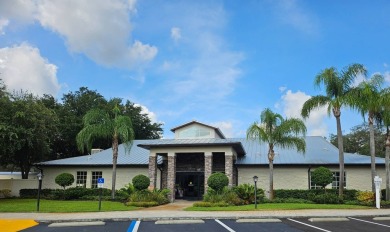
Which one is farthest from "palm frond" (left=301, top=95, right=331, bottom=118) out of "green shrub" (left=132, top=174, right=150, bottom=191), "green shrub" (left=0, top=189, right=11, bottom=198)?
"green shrub" (left=0, top=189, right=11, bottom=198)

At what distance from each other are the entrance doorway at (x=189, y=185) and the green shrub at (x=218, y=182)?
5.03 meters

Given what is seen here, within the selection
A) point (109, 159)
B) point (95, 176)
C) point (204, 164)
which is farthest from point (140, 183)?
point (95, 176)

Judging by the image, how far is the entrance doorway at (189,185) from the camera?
3069cm

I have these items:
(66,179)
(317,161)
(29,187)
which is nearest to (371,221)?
(317,161)

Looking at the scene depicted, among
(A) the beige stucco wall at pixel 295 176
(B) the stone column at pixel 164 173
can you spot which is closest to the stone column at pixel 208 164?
(A) the beige stucco wall at pixel 295 176

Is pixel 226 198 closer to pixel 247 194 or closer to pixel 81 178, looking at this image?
pixel 247 194

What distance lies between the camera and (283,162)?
2984cm

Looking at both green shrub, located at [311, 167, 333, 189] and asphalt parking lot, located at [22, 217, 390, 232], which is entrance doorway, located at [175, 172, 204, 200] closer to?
green shrub, located at [311, 167, 333, 189]

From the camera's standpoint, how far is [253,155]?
3203 centimetres

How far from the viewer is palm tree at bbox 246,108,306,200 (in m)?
25.6

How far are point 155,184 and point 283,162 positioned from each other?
9.84 meters

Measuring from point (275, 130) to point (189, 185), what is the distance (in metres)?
8.98

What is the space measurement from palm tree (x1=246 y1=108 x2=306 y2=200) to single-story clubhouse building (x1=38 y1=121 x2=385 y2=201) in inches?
96.0

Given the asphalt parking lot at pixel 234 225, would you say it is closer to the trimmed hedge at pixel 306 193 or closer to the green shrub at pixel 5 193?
the trimmed hedge at pixel 306 193
